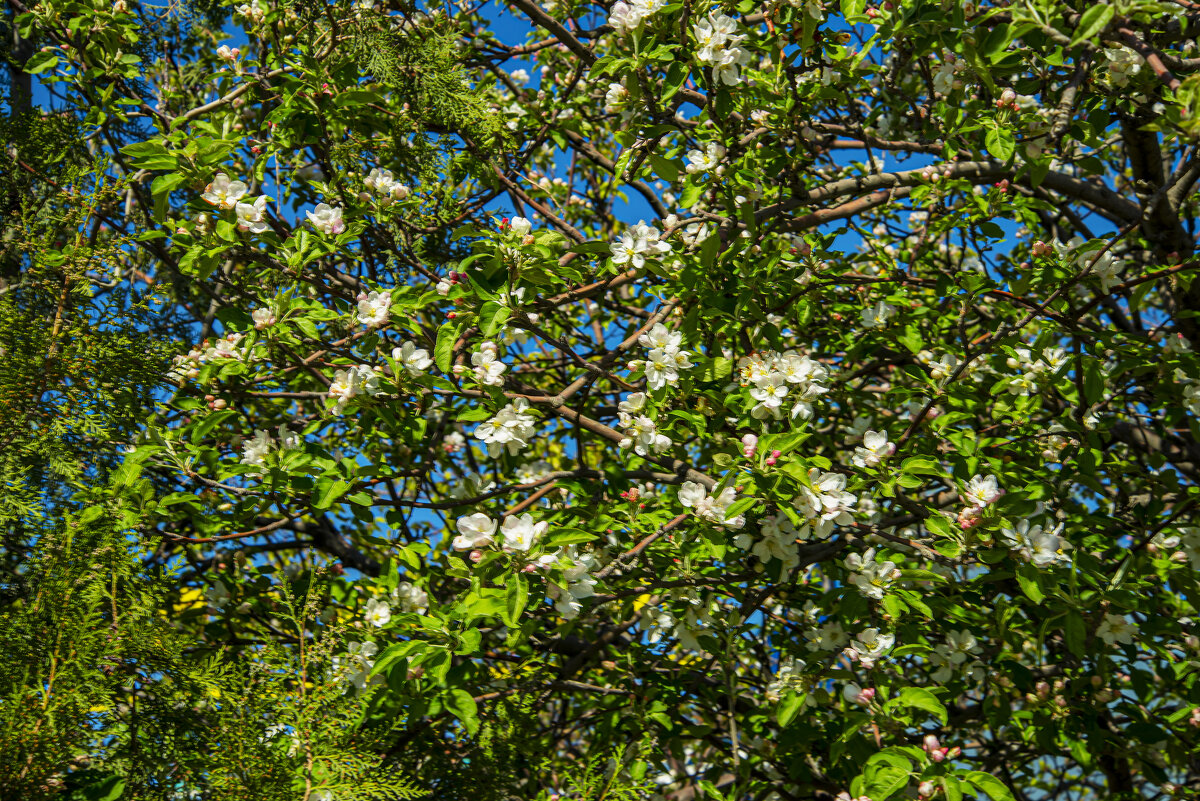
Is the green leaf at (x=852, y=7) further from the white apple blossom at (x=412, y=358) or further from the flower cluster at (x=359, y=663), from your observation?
the flower cluster at (x=359, y=663)

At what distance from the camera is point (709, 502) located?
230 centimetres

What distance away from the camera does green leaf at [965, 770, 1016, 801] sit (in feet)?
6.92

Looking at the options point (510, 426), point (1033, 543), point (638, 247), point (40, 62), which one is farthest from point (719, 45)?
point (40, 62)

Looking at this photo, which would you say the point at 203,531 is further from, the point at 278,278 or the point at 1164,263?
the point at 1164,263

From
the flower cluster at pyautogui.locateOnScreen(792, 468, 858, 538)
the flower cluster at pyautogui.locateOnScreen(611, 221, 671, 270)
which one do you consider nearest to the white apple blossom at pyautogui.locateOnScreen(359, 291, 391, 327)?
the flower cluster at pyautogui.locateOnScreen(611, 221, 671, 270)

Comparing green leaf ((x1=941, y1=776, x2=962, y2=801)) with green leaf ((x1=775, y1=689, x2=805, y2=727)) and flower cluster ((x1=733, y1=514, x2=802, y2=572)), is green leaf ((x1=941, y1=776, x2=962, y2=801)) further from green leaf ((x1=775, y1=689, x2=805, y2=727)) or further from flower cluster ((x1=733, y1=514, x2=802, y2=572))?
flower cluster ((x1=733, y1=514, x2=802, y2=572))

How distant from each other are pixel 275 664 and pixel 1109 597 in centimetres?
212

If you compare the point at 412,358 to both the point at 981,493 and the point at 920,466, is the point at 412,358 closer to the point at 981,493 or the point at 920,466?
the point at 920,466

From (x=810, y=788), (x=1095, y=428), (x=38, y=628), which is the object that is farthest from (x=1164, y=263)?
(x=38, y=628)

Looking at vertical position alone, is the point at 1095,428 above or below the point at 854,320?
below

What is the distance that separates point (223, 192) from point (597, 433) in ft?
4.18

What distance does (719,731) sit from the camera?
3.36 m

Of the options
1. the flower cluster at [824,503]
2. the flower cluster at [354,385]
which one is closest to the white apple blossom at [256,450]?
the flower cluster at [354,385]

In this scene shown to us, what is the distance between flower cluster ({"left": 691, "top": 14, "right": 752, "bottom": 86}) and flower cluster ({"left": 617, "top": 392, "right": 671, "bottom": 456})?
946 mm
